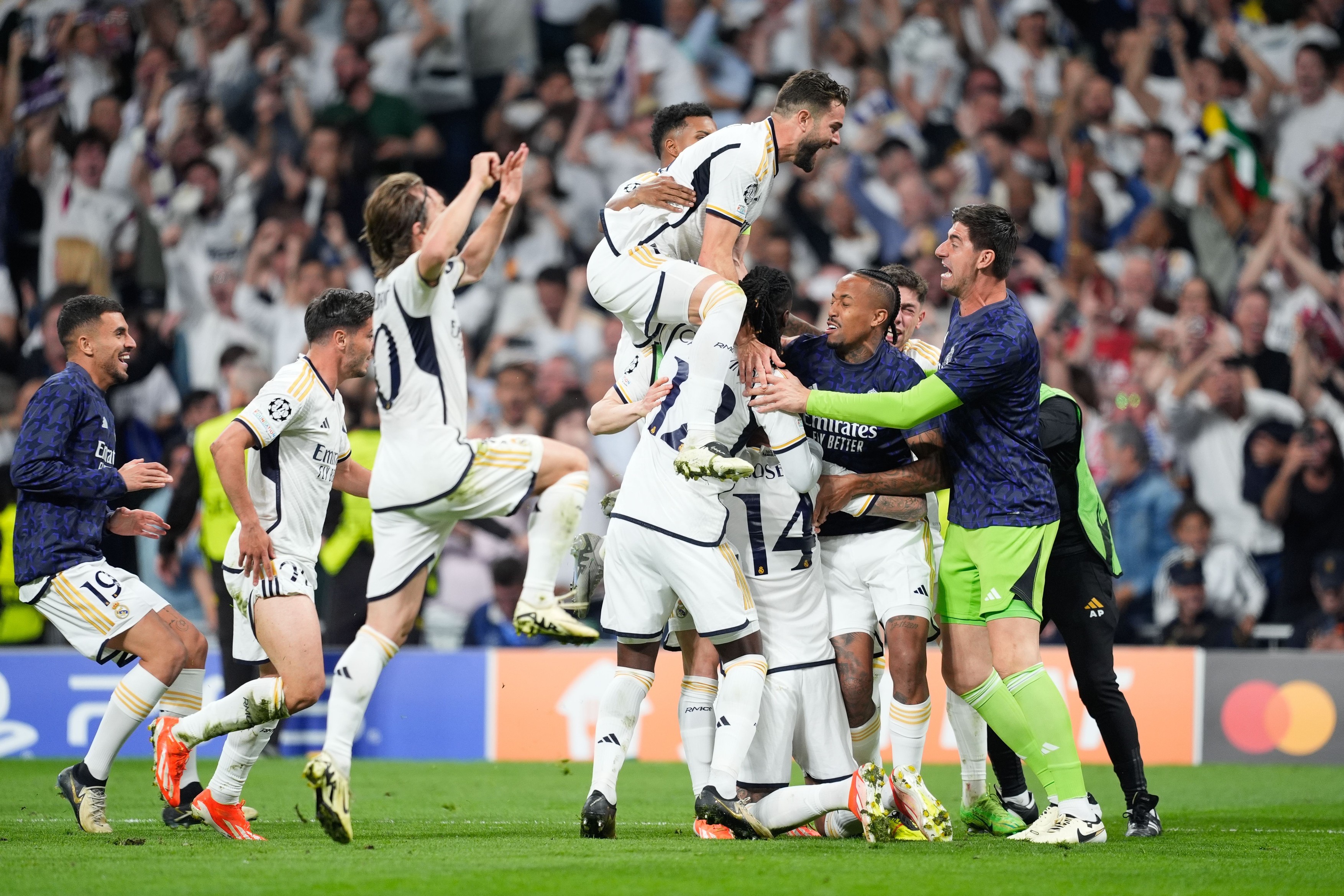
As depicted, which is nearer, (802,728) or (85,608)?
(802,728)

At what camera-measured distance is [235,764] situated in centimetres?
654

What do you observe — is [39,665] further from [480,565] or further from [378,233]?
[378,233]

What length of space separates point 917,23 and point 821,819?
442 inches

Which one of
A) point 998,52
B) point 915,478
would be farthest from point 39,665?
point 998,52

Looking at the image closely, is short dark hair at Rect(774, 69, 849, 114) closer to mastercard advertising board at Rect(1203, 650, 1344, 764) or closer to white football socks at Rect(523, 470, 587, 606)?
white football socks at Rect(523, 470, 587, 606)

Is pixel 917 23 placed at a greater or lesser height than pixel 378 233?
greater

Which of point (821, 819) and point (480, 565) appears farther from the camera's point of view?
point (480, 565)

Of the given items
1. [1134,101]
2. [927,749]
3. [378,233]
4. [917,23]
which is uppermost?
[917,23]

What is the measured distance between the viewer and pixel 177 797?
6734mm

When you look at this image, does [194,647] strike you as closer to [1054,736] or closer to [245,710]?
[245,710]

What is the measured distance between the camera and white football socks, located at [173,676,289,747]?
639 cm

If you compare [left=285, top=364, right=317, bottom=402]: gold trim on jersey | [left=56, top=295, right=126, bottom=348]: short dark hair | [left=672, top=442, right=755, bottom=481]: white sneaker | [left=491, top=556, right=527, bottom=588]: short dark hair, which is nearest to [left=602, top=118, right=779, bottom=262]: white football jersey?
[left=672, top=442, right=755, bottom=481]: white sneaker

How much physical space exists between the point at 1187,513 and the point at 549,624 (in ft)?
25.1

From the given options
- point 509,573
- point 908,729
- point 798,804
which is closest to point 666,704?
point 509,573
